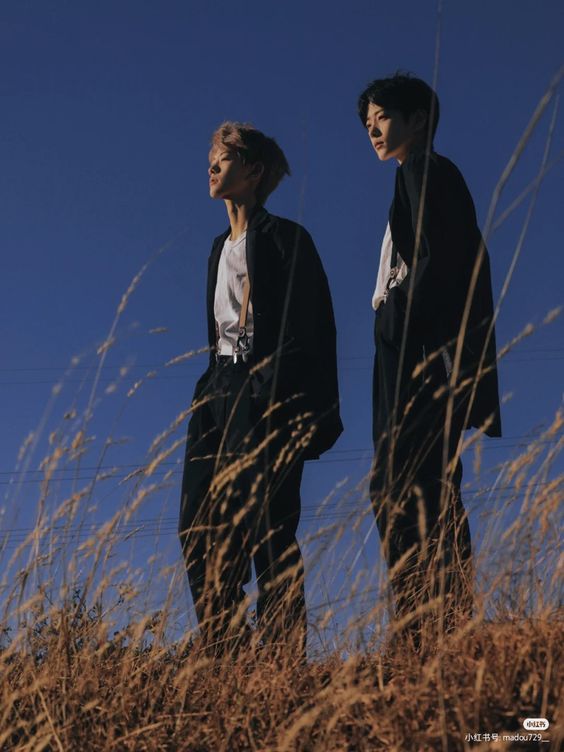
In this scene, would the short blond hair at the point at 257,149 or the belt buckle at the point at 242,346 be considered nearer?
the belt buckle at the point at 242,346

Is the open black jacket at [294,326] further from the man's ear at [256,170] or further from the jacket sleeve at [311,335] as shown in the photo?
the man's ear at [256,170]

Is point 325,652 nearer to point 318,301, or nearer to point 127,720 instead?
point 127,720

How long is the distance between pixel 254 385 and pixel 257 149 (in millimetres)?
998

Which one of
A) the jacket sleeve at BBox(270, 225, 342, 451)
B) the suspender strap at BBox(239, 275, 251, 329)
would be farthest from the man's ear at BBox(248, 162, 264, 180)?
the suspender strap at BBox(239, 275, 251, 329)

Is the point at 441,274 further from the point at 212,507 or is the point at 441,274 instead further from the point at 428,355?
the point at 212,507

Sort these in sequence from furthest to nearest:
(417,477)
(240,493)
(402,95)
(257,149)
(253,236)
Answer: (257,149) → (253,236) → (240,493) → (402,95) → (417,477)

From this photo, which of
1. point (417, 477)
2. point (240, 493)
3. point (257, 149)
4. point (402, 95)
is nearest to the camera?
point (417, 477)

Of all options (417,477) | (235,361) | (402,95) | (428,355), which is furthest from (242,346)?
(402,95)

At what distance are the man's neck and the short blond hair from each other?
0.06 metres

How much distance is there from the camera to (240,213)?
358cm

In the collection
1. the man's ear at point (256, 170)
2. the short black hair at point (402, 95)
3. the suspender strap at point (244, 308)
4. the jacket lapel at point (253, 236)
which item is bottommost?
the suspender strap at point (244, 308)

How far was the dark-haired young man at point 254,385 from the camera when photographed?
10.2ft

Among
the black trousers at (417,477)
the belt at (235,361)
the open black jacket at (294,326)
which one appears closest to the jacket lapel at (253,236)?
the open black jacket at (294,326)

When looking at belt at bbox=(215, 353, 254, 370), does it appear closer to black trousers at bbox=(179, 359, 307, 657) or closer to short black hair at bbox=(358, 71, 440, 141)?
black trousers at bbox=(179, 359, 307, 657)
